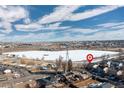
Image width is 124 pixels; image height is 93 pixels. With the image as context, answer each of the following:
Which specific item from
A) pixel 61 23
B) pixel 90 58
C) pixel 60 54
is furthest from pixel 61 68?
pixel 61 23

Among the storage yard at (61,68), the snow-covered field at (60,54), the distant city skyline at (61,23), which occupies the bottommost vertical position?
the storage yard at (61,68)

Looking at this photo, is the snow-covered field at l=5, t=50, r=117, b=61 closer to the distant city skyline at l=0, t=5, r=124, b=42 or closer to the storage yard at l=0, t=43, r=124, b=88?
the storage yard at l=0, t=43, r=124, b=88

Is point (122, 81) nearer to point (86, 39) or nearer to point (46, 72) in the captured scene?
point (86, 39)

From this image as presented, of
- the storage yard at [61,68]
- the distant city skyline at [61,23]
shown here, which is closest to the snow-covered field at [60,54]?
the storage yard at [61,68]

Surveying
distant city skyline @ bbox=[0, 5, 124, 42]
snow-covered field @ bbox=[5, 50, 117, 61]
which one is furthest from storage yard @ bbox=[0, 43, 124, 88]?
distant city skyline @ bbox=[0, 5, 124, 42]

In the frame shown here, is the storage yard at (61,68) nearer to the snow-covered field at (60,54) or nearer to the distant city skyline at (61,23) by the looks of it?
the snow-covered field at (60,54)

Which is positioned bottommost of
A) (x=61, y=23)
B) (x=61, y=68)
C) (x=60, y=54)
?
(x=61, y=68)

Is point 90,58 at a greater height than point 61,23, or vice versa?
point 61,23

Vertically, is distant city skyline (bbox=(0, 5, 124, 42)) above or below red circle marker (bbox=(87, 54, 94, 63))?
above

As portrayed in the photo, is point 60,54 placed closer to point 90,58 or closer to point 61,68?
point 61,68
